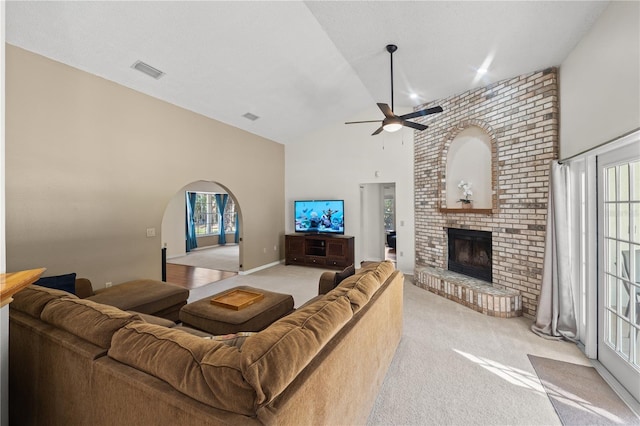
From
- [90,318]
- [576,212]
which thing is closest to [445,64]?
[576,212]

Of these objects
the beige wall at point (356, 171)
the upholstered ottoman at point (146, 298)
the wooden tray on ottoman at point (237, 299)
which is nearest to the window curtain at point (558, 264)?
the beige wall at point (356, 171)

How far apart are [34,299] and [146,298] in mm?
Answer: 1378

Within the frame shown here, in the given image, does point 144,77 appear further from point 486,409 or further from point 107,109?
point 486,409

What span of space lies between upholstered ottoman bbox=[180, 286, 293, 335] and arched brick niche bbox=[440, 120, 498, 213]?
11.0 ft

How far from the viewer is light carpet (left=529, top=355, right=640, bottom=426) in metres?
1.85

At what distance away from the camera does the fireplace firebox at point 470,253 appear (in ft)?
13.8

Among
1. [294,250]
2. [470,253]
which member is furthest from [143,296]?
[470,253]

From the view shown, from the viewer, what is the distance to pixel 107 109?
3.63 metres

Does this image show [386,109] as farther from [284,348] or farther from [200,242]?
[200,242]

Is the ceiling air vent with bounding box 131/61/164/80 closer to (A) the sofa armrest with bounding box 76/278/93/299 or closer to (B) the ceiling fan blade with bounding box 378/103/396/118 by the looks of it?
(A) the sofa armrest with bounding box 76/278/93/299

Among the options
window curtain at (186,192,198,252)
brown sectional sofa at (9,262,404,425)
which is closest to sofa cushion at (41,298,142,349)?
brown sectional sofa at (9,262,404,425)

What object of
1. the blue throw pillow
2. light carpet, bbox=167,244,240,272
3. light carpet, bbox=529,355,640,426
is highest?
the blue throw pillow

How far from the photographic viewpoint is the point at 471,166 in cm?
444

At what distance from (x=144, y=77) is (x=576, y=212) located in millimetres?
5424
